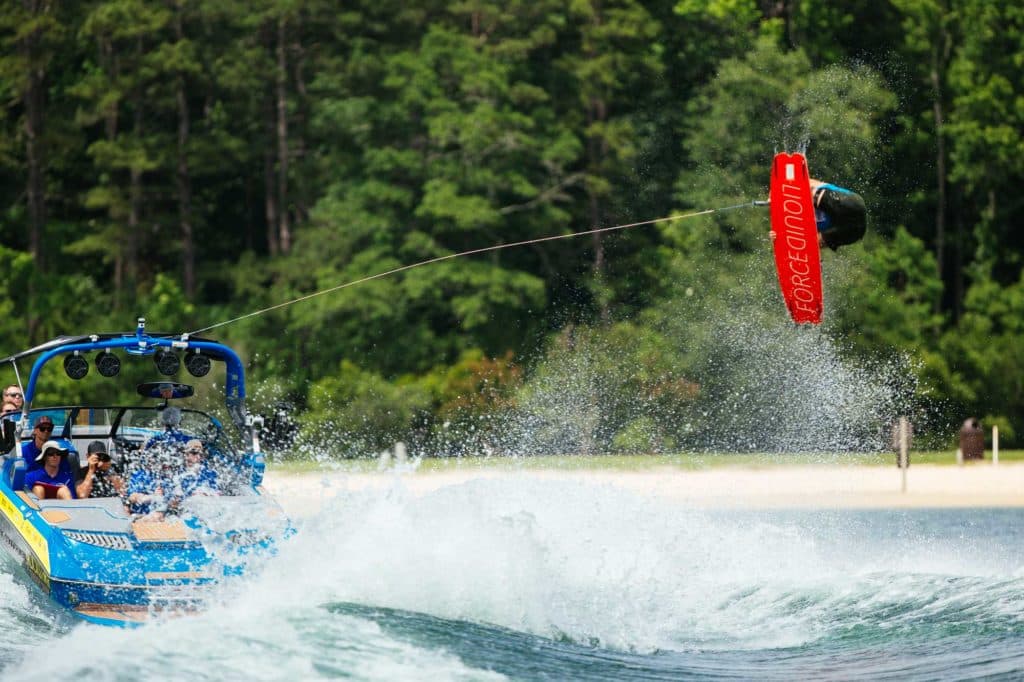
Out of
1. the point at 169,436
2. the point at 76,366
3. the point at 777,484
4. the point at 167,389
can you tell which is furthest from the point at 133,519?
the point at 777,484

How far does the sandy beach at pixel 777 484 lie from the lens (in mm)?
23766

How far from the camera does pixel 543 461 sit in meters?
28.3

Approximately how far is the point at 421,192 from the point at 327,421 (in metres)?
6.66

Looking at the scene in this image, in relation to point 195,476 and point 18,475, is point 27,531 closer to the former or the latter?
point 18,475

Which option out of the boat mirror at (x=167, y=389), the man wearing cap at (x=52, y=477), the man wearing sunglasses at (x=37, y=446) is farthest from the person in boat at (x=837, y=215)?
the man wearing sunglasses at (x=37, y=446)

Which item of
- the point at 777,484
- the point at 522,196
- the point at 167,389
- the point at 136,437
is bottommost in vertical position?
the point at 777,484

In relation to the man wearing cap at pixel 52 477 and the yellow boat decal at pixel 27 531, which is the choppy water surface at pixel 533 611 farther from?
the man wearing cap at pixel 52 477

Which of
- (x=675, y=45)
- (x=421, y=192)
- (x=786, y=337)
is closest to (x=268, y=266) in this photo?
(x=421, y=192)

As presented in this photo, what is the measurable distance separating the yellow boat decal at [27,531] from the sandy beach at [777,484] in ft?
31.6

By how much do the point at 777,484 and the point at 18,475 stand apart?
1563 centimetres

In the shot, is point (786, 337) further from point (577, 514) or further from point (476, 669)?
point (476, 669)

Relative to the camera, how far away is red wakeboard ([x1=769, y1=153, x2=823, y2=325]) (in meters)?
12.0

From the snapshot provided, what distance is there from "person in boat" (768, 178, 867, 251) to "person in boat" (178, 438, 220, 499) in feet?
15.2

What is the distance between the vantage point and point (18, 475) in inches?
520
